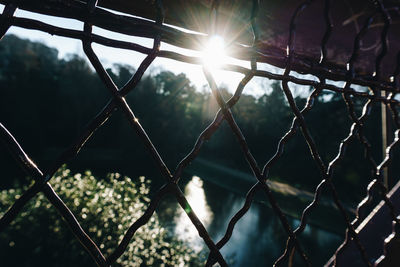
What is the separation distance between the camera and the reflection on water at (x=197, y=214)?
948 cm

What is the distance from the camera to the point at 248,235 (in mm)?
11547

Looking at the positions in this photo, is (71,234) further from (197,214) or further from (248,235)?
(197,214)

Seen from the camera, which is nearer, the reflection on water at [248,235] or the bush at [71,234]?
the bush at [71,234]

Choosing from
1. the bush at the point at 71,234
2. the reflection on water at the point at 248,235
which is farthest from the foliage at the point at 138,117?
the bush at the point at 71,234

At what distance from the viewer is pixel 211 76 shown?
0.62 metres

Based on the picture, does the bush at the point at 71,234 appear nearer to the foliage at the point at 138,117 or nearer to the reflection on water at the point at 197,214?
the reflection on water at the point at 197,214

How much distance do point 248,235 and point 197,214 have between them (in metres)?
3.36

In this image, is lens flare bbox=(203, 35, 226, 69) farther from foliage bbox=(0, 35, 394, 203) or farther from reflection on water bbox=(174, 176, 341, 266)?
foliage bbox=(0, 35, 394, 203)

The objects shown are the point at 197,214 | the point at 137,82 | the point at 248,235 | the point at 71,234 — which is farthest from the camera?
the point at 197,214

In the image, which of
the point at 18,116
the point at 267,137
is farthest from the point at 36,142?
the point at 267,137

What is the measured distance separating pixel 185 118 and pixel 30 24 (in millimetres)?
24209

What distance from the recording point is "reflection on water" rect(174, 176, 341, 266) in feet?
30.9

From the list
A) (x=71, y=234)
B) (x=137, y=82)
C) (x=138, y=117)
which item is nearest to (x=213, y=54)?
(x=137, y=82)

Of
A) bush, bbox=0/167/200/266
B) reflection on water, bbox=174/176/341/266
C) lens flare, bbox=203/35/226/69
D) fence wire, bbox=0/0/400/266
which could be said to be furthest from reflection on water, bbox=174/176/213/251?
lens flare, bbox=203/35/226/69
